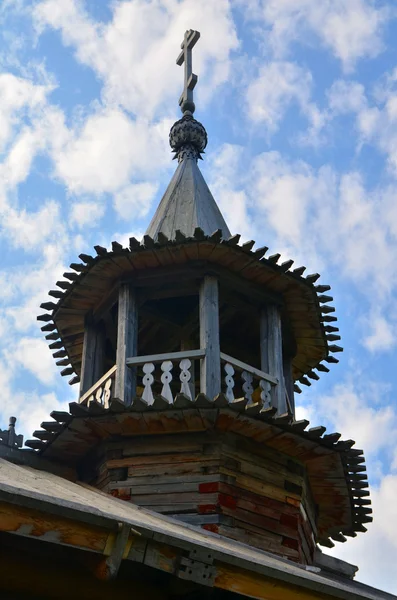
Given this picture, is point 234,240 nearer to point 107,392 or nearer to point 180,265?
point 180,265

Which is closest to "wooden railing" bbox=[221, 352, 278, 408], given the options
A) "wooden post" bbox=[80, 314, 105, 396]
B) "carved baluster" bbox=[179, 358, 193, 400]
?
"carved baluster" bbox=[179, 358, 193, 400]

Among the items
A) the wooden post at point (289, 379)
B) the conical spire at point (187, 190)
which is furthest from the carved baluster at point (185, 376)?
the conical spire at point (187, 190)

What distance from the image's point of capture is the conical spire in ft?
44.5

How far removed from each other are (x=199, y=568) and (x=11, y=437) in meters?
5.05

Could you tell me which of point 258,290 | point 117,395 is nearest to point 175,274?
point 258,290

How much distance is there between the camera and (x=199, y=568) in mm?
5859

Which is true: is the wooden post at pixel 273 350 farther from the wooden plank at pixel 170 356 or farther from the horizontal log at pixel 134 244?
the horizontal log at pixel 134 244

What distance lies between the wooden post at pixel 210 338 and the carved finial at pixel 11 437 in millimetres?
2297

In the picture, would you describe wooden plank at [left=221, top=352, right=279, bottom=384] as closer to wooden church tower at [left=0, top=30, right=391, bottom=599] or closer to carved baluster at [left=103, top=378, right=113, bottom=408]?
wooden church tower at [left=0, top=30, right=391, bottom=599]

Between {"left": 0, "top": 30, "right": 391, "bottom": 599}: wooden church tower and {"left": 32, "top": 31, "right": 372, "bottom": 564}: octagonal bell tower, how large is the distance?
0.02m

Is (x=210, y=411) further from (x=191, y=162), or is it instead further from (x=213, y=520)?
(x=191, y=162)

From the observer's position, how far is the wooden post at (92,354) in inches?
472

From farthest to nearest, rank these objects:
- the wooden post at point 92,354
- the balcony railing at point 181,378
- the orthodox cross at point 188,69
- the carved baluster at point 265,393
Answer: the orthodox cross at point 188,69 → the wooden post at point 92,354 → the carved baluster at point 265,393 → the balcony railing at point 181,378

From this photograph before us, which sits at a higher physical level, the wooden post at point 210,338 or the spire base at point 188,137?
the spire base at point 188,137
